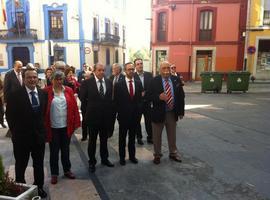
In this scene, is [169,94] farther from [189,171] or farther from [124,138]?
[189,171]

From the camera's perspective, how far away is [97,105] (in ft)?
15.6

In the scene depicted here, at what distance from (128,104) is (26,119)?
6.35 feet

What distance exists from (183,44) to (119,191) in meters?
20.2

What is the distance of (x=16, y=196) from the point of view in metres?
3.07

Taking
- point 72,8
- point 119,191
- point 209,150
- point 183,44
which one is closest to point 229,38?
point 183,44

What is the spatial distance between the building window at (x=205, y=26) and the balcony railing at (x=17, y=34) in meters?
14.8

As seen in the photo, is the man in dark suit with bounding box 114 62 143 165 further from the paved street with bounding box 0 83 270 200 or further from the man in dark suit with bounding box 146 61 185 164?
the paved street with bounding box 0 83 270 200

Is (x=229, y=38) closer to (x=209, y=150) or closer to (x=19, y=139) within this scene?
(x=209, y=150)

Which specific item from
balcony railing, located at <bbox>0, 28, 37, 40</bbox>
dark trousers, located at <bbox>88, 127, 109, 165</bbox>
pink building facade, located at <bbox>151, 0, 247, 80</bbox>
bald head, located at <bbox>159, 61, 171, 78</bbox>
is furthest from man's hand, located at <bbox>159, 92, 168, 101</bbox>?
balcony railing, located at <bbox>0, 28, 37, 40</bbox>

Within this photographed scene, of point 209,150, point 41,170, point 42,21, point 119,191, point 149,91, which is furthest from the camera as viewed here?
point 42,21

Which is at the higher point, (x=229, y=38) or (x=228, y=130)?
(x=229, y=38)

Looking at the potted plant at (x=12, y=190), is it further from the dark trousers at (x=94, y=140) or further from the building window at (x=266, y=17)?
the building window at (x=266, y=17)

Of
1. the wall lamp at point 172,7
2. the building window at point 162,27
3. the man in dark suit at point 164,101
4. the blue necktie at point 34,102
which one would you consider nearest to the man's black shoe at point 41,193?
the blue necktie at point 34,102

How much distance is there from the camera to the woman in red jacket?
4.21 meters
